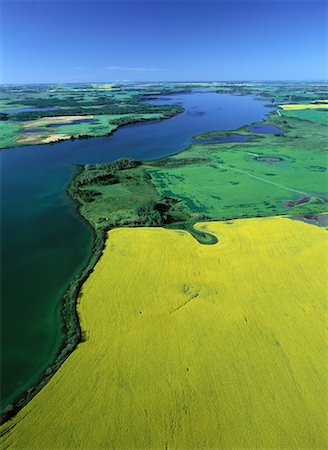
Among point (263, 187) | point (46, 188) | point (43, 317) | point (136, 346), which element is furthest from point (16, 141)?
point (136, 346)

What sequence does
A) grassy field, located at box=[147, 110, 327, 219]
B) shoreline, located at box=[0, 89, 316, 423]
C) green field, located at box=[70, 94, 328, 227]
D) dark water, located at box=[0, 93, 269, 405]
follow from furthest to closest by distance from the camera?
grassy field, located at box=[147, 110, 327, 219], green field, located at box=[70, 94, 328, 227], dark water, located at box=[0, 93, 269, 405], shoreline, located at box=[0, 89, 316, 423]

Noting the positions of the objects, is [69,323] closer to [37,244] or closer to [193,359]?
[193,359]

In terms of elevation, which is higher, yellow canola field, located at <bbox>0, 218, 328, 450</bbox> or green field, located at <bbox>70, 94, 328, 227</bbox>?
yellow canola field, located at <bbox>0, 218, 328, 450</bbox>

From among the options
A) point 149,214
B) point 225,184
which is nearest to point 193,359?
point 149,214

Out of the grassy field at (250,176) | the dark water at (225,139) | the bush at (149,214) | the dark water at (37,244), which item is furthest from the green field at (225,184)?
the dark water at (37,244)

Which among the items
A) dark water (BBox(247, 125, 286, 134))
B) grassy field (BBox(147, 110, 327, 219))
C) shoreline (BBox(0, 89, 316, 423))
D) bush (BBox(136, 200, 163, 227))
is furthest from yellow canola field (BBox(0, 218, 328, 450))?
dark water (BBox(247, 125, 286, 134))

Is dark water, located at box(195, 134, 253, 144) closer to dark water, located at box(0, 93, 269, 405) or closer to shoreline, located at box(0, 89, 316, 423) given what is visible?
dark water, located at box(0, 93, 269, 405)

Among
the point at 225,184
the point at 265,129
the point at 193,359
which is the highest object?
the point at 193,359
